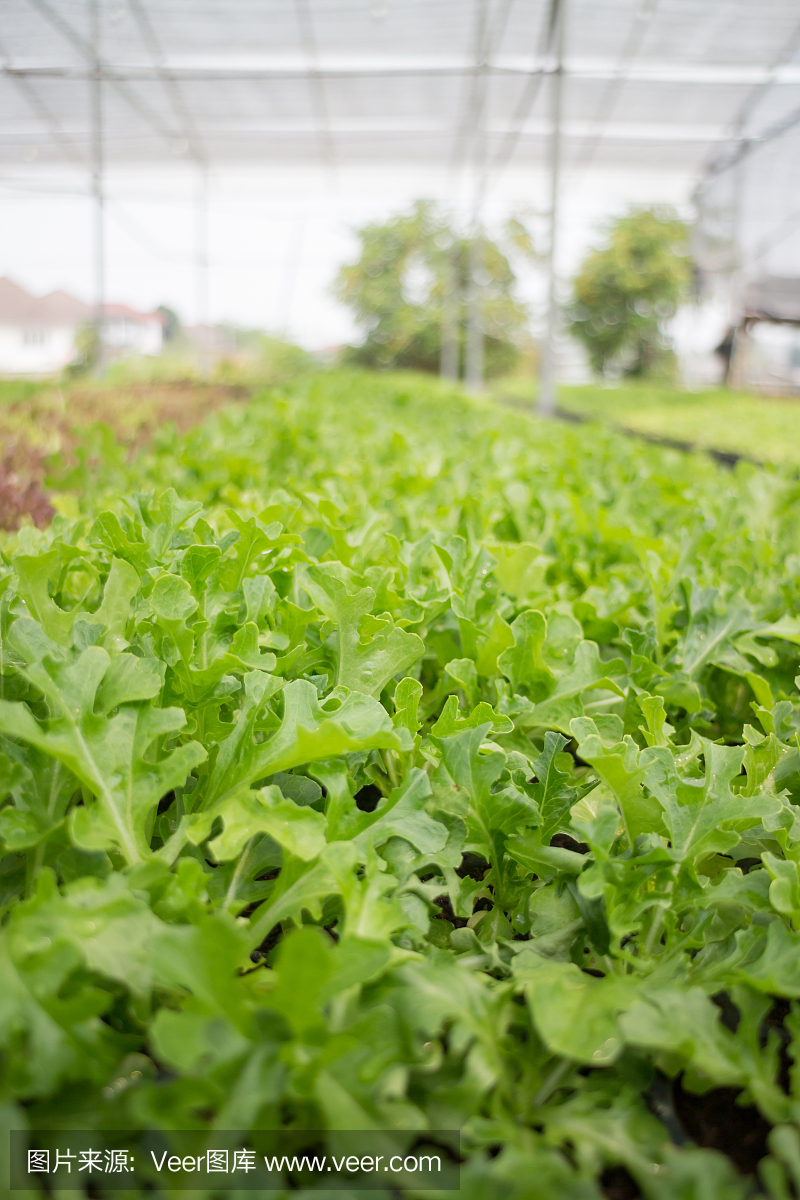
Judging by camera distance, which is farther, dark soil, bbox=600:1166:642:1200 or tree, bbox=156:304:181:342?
tree, bbox=156:304:181:342

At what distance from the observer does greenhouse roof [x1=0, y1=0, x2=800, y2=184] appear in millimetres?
13336

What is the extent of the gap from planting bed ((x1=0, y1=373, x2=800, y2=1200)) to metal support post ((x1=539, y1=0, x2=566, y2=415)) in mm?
10165

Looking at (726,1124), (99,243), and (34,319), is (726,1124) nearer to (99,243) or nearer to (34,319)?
(99,243)

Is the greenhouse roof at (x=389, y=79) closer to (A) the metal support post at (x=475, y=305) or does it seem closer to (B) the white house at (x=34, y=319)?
(A) the metal support post at (x=475, y=305)

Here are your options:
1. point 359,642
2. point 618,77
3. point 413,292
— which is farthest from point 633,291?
point 359,642

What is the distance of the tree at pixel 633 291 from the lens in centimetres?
3061

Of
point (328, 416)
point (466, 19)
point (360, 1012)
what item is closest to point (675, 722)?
point (360, 1012)

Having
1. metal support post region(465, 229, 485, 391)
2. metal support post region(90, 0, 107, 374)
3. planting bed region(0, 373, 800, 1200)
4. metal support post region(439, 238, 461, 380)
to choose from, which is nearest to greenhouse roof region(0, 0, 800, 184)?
A: metal support post region(90, 0, 107, 374)

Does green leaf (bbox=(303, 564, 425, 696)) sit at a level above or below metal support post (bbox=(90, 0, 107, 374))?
below

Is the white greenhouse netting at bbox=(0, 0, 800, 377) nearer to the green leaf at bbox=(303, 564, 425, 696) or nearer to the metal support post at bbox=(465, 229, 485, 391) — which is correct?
the metal support post at bbox=(465, 229, 485, 391)

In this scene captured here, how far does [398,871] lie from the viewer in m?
0.96

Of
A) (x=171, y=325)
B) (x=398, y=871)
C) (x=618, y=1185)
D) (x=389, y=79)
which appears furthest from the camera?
(x=171, y=325)

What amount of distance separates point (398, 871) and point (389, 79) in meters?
18.6

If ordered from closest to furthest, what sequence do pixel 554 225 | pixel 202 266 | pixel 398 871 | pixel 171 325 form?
pixel 398 871 → pixel 554 225 → pixel 202 266 → pixel 171 325
